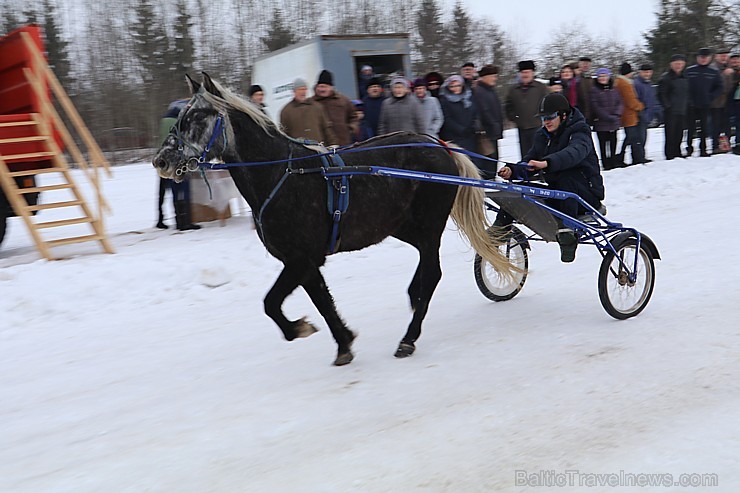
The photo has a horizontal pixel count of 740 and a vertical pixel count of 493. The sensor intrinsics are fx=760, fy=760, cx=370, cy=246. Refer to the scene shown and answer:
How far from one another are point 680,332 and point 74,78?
1006 inches

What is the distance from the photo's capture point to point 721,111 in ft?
43.5

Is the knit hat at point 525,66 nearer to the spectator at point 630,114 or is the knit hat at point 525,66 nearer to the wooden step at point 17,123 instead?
the spectator at point 630,114

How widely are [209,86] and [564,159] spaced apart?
255cm

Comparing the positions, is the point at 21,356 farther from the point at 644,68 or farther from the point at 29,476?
the point at 644,68

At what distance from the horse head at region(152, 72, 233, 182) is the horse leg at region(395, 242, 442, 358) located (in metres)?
1.64

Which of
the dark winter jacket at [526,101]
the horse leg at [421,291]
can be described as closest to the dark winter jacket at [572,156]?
the horse leg at [421,291]

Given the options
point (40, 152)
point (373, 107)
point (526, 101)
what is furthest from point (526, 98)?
point (40, 152)

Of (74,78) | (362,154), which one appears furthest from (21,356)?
(74,78)

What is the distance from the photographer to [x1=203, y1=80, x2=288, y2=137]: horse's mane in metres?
4.41

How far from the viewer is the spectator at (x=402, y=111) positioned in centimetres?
920

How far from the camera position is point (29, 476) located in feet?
11.3

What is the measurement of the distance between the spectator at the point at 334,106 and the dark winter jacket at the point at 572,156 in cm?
386

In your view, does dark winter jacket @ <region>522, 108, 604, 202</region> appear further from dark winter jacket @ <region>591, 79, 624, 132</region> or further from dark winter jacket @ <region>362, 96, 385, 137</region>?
dark winter jacket @ <region>591, 79, 624, 132</region>

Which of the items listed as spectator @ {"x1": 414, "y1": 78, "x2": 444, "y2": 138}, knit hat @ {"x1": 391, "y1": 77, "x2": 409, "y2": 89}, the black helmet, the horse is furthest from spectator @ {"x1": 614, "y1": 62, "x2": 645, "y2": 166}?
the horse
